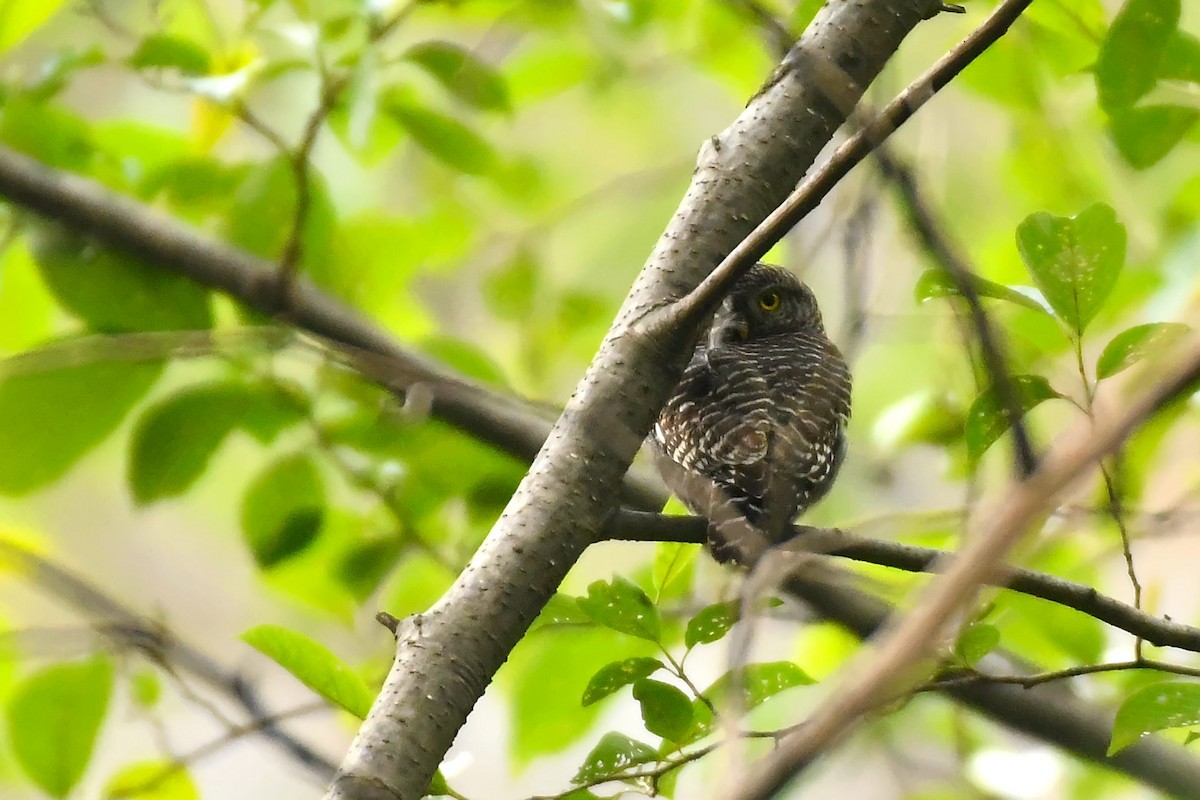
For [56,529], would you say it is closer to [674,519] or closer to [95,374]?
[95,374]

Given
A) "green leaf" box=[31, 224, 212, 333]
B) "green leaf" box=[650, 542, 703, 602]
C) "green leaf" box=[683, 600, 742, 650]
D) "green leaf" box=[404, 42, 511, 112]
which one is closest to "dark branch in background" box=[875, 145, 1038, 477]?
"green leaf" box=[683, 600, 742, 650]

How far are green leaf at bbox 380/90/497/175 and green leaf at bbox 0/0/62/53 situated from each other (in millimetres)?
449

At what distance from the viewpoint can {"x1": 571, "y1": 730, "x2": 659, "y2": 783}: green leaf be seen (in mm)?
913

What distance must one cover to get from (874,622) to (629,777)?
26.8 inches

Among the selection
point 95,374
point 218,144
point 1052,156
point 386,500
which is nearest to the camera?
point 95,374

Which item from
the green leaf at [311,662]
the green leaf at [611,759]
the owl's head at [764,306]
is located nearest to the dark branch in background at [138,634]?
the green leaf at [311,662]

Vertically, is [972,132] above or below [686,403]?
above

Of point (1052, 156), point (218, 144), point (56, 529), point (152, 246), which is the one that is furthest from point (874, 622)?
point (56, 529)

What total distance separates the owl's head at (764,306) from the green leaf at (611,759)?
3.96 ft

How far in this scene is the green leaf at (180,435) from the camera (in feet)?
4.75

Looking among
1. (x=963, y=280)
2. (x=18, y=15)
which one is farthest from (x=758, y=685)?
(x=18, y=15)

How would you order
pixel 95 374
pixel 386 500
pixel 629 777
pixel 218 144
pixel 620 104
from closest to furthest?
1. pixel 629 777
2. pixel 95 374
3. pixel 386 500
4. pixel 218 144
5. pixel 620 104

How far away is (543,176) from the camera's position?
2.16 m

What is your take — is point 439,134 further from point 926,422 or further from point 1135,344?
A: point 1135,344
